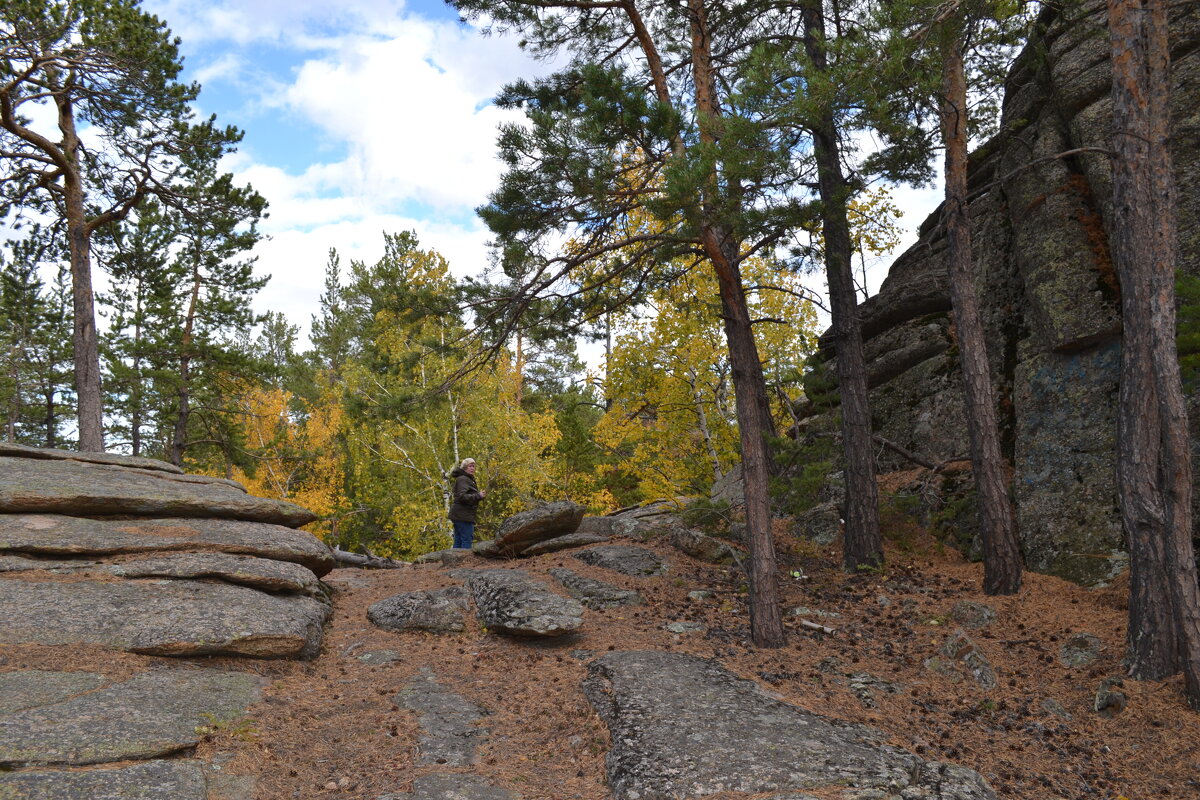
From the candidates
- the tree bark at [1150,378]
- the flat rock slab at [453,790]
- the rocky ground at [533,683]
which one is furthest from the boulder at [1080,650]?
the flat rock slab at [453,790]

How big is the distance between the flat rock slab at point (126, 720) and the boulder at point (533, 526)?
5.93 metres

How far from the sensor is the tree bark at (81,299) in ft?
47.2

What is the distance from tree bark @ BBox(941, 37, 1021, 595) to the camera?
9188mm

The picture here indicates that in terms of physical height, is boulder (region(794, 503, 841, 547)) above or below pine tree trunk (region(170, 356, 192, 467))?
below

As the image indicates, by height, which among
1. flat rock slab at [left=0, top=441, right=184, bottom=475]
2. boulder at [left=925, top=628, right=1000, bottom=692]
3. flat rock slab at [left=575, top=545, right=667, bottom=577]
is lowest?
boulder at [left=925, top=628, right=1000, bottom=692]

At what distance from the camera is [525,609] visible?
8.73 metres

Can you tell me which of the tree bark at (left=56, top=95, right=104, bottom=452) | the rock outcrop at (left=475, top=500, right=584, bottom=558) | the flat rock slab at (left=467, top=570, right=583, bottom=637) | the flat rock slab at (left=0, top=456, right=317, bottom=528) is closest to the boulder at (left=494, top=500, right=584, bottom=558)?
the rock outcrop at (left=475, top=500, right=584, bottom=558)

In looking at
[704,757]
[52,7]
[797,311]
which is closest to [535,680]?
[704,757]

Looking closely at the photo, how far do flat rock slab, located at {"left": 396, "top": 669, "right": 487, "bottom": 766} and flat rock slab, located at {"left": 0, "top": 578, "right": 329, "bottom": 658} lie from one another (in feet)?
5.08

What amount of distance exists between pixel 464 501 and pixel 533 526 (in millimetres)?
1979

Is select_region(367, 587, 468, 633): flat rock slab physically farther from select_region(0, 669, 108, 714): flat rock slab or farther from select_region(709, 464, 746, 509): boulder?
select_region(709, 464, 746, 509): boulder

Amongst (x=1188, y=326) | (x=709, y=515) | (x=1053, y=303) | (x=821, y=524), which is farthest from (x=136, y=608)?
(x=1053, y=303)

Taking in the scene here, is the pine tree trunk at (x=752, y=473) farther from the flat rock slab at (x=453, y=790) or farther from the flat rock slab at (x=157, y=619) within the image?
the flat rock slab at (x=157, y=619)

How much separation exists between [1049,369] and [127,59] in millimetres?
17160
